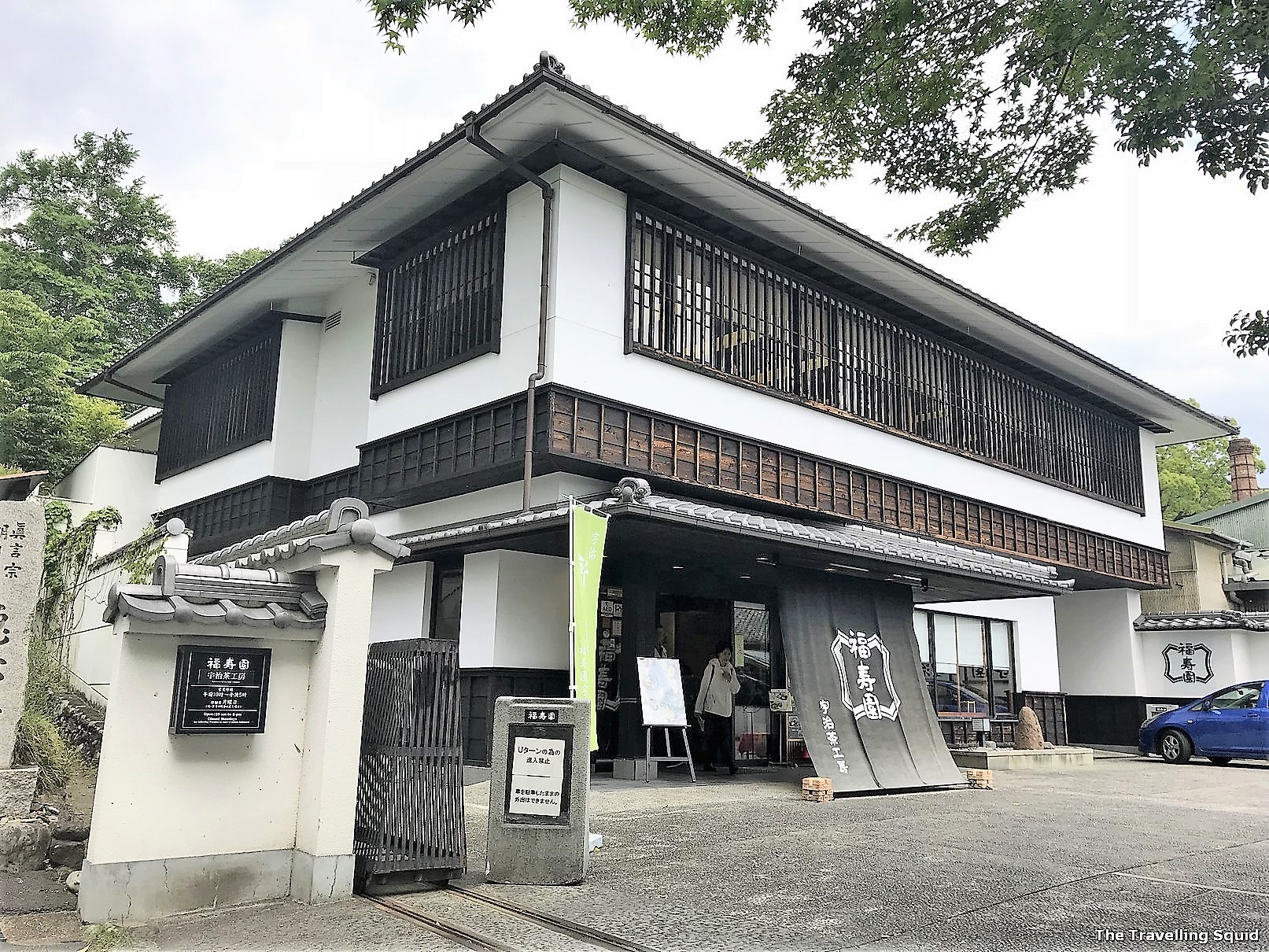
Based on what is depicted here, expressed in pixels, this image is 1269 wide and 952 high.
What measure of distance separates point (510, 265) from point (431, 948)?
9.19m

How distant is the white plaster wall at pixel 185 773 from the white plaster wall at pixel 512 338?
20.4ft

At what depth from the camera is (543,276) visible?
1205cm

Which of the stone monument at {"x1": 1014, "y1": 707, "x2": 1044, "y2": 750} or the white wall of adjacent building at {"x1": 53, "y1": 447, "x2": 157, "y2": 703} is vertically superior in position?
the white wall of adjacent building at {"x1": 53, "y1": 447, "x2": 157, "y2": 703}

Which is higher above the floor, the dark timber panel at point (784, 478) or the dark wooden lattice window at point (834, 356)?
the dark wooden lattice window at point (834, 356)

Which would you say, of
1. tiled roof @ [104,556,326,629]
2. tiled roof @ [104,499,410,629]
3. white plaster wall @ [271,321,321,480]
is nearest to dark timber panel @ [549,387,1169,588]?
tiled roof @ [104,499,410,629]

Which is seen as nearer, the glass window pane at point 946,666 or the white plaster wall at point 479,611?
the white plaster wall at point 479,611

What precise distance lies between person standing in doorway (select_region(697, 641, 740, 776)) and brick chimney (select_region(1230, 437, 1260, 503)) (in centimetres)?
3073

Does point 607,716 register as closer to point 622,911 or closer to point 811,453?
point 811,453

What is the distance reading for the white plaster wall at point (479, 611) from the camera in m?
12.7

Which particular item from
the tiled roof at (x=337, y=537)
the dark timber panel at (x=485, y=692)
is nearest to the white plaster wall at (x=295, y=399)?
the dark timber panel at (x=485, y=692)

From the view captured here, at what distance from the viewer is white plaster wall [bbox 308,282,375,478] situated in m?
15.8

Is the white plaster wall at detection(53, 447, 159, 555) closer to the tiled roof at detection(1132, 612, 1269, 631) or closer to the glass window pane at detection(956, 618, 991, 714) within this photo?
the glass window pane at detection(956, 618, 991, 714)

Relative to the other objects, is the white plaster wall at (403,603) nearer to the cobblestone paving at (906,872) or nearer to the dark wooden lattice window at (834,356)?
the cobblestone paving at (906,872)

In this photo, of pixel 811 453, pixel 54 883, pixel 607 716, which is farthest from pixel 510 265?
pixel 54 883
